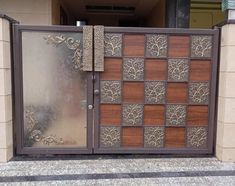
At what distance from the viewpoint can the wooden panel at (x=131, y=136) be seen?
384 centimetres

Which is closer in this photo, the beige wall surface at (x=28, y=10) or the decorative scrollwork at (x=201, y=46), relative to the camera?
the decorative scrollwork at (x=201, y=46)

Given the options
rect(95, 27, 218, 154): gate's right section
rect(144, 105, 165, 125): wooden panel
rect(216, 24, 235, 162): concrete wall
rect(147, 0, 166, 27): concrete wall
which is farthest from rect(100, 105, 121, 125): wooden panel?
rect(147, 0, 166, 27): concrete wall

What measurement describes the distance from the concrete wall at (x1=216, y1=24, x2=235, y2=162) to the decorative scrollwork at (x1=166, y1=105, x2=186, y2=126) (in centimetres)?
48

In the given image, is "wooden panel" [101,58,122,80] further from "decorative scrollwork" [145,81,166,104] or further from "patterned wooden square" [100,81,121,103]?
"decorative scrollwork" [145,81,166,104]

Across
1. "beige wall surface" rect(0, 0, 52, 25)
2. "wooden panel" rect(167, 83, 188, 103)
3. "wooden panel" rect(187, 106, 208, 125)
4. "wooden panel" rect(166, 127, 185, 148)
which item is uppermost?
"beige wall surface" rect(0, 0, 52, 25)

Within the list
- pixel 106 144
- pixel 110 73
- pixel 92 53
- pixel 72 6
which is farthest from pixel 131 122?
pixel 72 6

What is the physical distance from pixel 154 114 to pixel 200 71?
2.71ft

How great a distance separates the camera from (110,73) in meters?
3.74

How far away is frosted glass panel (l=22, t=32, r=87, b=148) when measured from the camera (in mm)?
3670

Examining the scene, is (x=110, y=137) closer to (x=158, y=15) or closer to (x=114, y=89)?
(x=114, y=89)

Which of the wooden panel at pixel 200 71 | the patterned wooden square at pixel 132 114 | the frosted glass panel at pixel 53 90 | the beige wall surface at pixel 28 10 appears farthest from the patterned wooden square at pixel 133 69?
the beige wall surface at pixel 28 10

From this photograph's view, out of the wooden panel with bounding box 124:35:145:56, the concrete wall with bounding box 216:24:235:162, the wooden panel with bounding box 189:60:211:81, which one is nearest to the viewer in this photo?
the concrete wall with bounding box 216:24:235:162

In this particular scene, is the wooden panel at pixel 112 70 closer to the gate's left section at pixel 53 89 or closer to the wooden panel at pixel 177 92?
the gate's left section at pixel 53 89

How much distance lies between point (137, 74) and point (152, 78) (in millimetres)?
204
